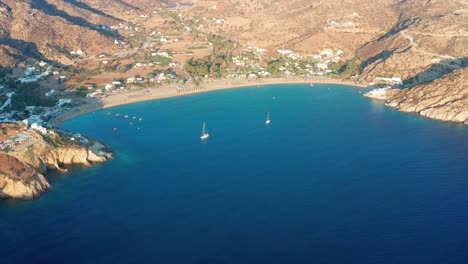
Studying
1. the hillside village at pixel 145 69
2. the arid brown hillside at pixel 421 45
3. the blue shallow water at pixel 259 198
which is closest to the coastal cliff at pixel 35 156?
A: the blue shallow water at pixel 259 198

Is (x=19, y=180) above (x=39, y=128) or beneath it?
beneath

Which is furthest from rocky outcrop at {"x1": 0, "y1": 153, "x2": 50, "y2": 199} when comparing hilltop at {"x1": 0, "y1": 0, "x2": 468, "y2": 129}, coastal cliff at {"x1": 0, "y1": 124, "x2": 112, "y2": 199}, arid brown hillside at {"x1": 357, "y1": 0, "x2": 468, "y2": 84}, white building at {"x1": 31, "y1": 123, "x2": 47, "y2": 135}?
arid brown hillside at {"x1": 357, "y1": 0, "x2": 468, "y2": 84}

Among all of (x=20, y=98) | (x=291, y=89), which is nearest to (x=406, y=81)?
(x=291, y=89)

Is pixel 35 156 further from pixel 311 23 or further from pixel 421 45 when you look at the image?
pixel 311 23

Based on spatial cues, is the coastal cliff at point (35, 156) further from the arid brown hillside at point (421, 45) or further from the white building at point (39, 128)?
the arid brown hillside at point (421, 45)

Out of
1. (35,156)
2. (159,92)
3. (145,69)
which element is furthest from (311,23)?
(35,156)
